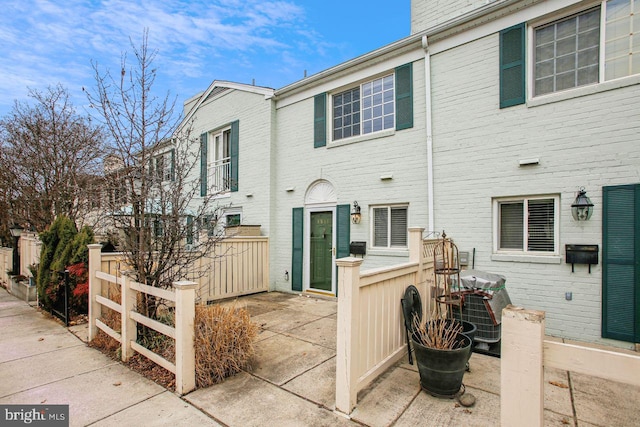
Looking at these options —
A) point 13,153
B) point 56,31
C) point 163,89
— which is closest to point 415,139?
point 163,89

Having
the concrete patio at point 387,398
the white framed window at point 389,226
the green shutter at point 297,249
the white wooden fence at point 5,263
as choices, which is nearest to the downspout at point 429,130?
the white framed window at point 389,226

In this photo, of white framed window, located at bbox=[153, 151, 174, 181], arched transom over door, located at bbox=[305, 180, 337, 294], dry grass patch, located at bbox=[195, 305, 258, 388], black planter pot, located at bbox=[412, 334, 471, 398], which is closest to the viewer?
black planter pot, located at bbox=[412, 334, 471, 398]

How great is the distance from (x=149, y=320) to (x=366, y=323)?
253cm

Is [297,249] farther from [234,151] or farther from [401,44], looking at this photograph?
[401,44]

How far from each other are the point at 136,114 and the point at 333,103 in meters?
4.79

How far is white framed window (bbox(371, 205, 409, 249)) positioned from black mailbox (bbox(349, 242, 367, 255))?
0.67 ft

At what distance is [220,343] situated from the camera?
3.38 meters

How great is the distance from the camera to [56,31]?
275 inches

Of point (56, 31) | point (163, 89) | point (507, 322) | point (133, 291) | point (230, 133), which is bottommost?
point (133, 291)

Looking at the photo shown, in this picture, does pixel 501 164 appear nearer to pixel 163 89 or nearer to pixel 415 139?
pixel 415 139

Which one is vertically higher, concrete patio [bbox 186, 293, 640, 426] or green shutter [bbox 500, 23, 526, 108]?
green shutter [bbox 500, 23, 526, 108]

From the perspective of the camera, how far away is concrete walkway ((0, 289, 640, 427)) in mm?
2697

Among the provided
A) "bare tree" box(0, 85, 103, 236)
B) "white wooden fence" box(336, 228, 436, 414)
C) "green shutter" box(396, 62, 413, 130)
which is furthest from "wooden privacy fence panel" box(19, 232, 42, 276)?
"green shutter" box(396, 62, 413, 130)

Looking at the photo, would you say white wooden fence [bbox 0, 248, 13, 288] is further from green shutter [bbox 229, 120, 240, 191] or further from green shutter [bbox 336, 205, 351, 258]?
green shutter [bbox 336, 205, 351, 258]
